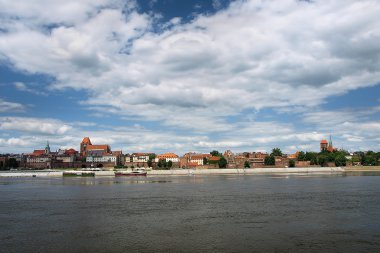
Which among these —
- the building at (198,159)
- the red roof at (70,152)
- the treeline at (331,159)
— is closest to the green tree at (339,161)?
the treeline at (331,159)

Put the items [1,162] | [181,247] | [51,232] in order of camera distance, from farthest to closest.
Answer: [1,162] → [51,232] → [181,247]

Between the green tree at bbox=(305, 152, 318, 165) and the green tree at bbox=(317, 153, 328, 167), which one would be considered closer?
the green tree at bbox=(317, 153, 328, 167)

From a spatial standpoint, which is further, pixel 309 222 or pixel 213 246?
pixel 309 222

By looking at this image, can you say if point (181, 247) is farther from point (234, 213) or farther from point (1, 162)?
point (1, 162)

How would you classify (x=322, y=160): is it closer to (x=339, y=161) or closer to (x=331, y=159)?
(x=331, y=159)

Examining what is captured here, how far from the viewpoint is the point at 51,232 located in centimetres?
2175

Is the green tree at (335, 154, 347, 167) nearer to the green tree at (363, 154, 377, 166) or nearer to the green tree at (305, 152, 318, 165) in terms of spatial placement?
the green tree at (305, 152, 318, 165)

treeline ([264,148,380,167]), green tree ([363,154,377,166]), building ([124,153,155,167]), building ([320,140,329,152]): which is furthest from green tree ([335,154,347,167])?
building ([124,153,155,167])

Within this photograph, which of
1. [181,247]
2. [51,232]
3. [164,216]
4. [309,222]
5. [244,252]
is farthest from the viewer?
[164,216]

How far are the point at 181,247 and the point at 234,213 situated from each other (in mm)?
10614

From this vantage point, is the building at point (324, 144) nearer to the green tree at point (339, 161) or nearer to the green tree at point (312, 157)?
the green tree at point (312, 157)

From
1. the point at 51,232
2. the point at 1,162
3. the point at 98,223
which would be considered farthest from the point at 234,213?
the point at 1,162

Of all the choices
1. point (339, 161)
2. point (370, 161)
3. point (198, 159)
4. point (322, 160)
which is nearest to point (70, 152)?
point (198, 159)

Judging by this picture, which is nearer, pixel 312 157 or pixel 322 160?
pixel 322 160
